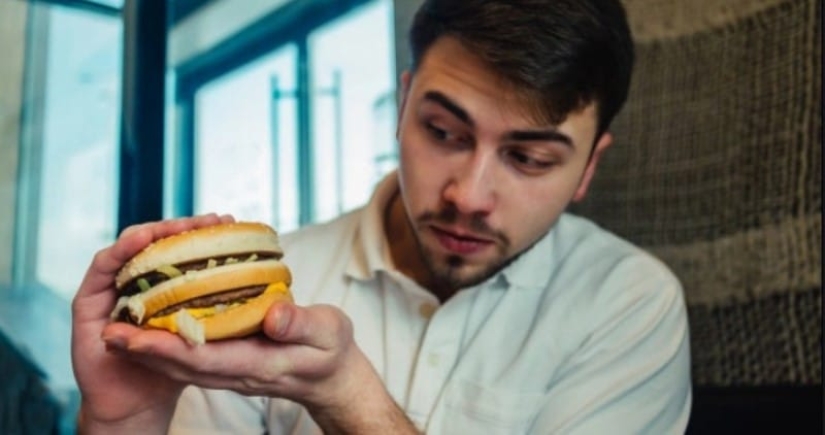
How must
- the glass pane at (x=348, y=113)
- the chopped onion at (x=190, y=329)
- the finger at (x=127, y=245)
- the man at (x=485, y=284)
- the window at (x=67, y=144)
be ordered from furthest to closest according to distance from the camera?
the glass pane at (x=348, y=113) → the window at (x=67, y=144) → the man at (x=485, y=284) → the finger at (x=127, y=245) → the chopped onion at (x=190, y=329)

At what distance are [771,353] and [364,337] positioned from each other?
24.3 inches

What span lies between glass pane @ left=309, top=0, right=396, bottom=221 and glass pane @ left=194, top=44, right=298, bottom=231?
0.07 meters

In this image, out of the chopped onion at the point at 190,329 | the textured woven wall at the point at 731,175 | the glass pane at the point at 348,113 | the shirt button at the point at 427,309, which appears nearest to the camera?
the chopped onion at the point at 190,329

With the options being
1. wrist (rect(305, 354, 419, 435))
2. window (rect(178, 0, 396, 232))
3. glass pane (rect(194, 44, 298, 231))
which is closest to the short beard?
wrist (rect(305, 354, 419, 435))

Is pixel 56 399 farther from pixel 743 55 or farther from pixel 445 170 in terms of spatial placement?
pixel 743 55

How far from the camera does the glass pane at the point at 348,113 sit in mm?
2217

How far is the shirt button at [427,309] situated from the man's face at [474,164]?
6cm

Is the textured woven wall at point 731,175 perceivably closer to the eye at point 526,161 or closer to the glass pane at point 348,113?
the eye at point 526,161

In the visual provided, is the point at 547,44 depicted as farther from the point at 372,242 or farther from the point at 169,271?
the point at 169,271

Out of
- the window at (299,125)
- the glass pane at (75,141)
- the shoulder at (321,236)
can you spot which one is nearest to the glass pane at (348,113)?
the window at (299,125)

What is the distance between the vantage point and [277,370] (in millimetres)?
708

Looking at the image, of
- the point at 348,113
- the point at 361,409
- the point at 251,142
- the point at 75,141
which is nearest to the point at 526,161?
the point at 361,409

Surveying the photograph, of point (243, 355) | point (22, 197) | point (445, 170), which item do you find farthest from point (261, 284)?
point (22, 197)

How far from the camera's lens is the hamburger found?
677 mm
